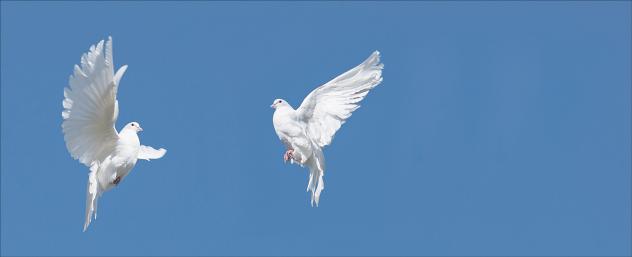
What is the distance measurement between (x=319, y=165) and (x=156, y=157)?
16.8 feet

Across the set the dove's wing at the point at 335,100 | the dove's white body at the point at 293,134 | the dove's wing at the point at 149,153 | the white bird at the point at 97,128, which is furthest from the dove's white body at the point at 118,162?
the dove's wing at the point at 335,100

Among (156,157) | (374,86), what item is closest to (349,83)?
(374,86)

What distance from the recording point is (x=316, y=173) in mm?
48031

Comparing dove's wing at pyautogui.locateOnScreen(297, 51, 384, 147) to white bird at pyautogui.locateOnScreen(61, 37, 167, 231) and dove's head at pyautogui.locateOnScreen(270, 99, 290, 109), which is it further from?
white bird at pyautogui.locateOnScreen(61, 37, 167, 231)

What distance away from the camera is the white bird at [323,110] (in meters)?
47.7

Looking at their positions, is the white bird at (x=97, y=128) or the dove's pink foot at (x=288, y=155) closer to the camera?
the white bird at (x=97, y=128)

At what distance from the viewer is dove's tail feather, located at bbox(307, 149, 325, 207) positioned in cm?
4772

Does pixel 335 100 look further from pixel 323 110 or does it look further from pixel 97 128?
pixel 97 128

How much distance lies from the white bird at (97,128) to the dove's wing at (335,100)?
5178 millimetres

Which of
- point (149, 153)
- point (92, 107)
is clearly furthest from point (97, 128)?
point (149, 153)

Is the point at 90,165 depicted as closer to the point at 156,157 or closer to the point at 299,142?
the point at 156,157

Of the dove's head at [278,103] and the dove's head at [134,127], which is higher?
the dove's head at [278,103]

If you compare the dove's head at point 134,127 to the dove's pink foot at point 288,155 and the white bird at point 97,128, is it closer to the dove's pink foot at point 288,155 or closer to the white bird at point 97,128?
the white bird at point 97,128

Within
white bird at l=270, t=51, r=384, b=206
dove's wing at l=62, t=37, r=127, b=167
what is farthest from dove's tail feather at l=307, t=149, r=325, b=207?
dove's wing at l=62, t=37, r=127, b=167
